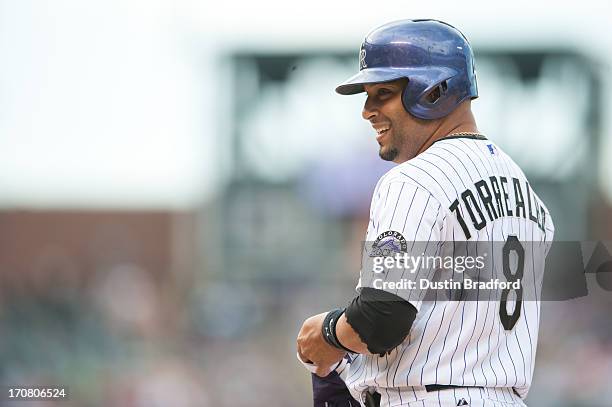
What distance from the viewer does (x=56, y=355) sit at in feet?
50.0

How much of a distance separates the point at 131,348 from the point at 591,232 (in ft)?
33.4

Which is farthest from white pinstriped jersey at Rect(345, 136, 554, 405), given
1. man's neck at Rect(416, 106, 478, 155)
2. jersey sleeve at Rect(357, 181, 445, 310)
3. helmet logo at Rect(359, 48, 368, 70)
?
helmet logo at Rect(359, 48, 368, 70)

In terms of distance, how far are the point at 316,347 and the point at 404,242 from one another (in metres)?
0.43

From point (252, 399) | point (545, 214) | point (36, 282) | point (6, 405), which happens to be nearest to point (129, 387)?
point (252, 399)

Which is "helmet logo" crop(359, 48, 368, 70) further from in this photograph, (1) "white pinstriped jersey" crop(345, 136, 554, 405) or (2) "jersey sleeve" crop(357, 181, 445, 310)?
(2) "jersey sleeve" crop(357, 181, 445, 310)

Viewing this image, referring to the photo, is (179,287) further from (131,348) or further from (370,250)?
(370,250)

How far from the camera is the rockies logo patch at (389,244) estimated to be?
294 cm

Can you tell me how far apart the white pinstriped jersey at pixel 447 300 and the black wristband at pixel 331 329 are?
0.44 feet

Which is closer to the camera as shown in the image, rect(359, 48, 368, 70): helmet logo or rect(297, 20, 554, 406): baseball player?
rect(297, 20, 554, 406): baseball player

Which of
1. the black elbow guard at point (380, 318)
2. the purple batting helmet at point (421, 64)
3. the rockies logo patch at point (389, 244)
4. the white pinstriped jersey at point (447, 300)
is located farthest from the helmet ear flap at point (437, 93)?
the black elbow guard at point (380, 318)

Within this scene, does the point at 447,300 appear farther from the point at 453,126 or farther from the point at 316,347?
the point at 453,126

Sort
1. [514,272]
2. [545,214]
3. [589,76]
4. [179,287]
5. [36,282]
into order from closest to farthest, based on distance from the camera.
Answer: [514,272] < [545,214] < [36,282] < [589,76] < [179,287]

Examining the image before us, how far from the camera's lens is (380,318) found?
9.55ft

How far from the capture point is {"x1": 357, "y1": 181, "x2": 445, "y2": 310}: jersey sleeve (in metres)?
2.92
